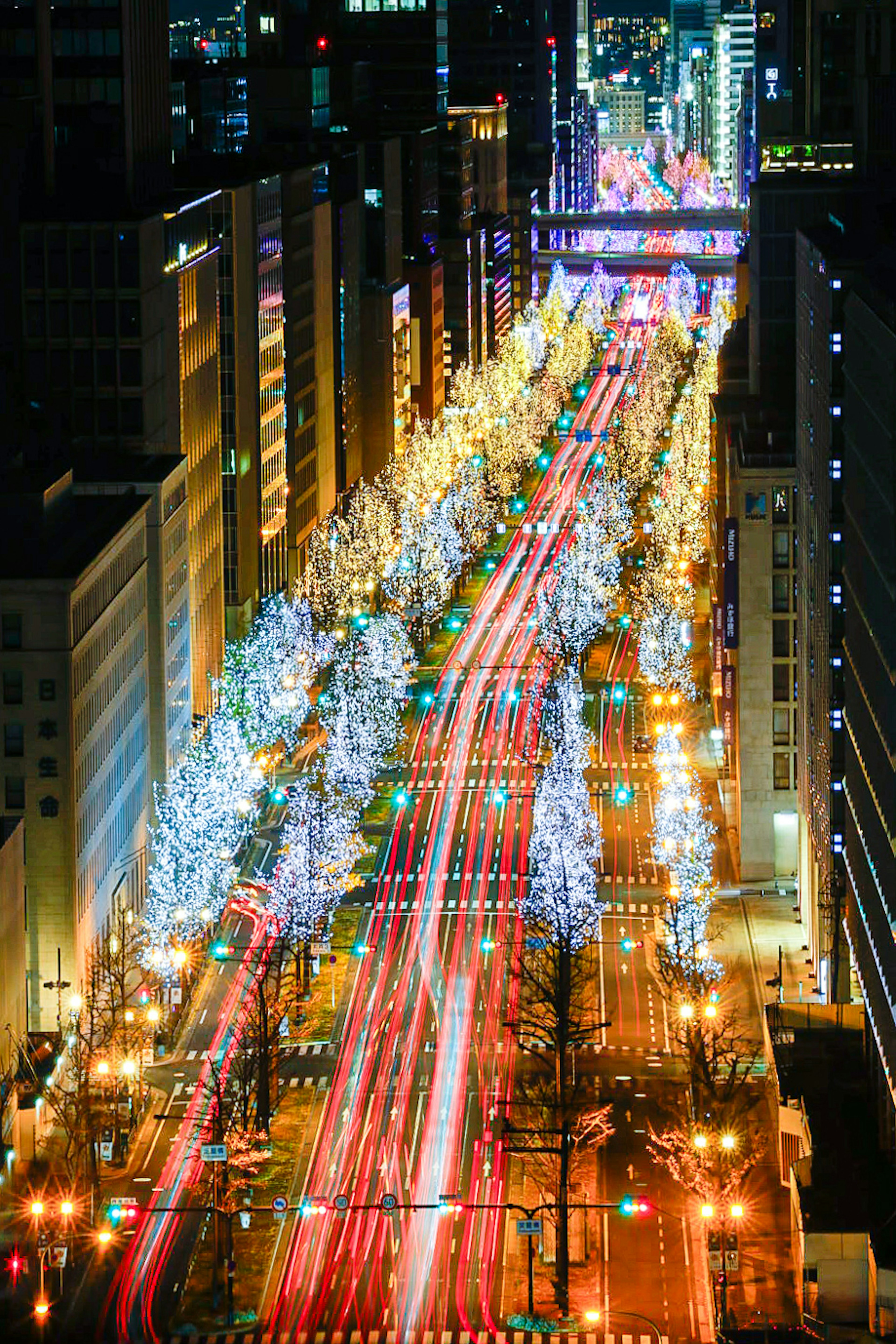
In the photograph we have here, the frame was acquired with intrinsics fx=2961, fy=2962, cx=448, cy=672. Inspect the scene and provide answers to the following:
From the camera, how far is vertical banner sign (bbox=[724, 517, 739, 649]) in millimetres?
152250

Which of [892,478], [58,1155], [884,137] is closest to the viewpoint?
[892,478]

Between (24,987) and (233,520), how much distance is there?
76301 millimetres

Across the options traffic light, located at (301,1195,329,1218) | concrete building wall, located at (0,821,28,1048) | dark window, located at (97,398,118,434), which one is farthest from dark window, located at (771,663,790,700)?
traffic light, located at (301,1195,329,1218)

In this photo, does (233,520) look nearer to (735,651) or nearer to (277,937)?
(735,651)

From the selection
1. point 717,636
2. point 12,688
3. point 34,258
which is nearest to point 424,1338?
point 12,688

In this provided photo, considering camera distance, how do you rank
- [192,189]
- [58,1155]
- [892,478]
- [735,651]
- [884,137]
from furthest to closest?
1. [192,189]
2. [884,137]
3. [735,651]
4. [58,1155]
5. [892,478]

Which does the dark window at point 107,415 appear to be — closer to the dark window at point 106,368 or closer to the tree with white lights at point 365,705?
the dark window at point 106,368

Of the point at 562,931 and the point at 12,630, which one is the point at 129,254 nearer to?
the point at 12,630

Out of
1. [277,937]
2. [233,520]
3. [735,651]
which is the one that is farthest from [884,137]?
[277,937]

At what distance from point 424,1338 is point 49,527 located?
5275 centimetres

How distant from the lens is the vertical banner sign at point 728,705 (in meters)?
158

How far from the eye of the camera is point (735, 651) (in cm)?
15375

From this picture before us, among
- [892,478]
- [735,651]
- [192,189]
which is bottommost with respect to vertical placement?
[735,651]

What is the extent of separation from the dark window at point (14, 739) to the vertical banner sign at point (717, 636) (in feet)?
161
